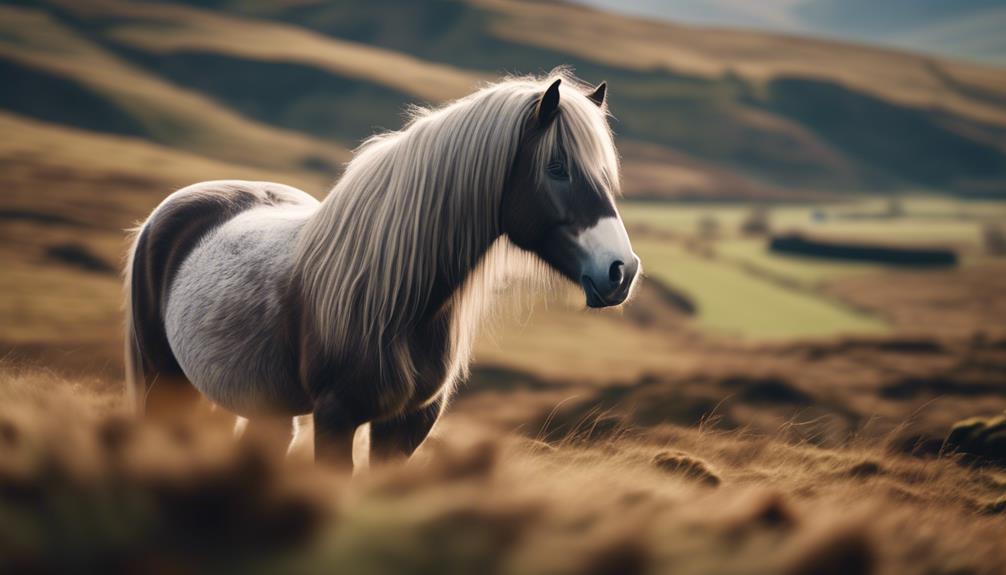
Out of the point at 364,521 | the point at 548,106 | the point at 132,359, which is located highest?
the point at 548,106

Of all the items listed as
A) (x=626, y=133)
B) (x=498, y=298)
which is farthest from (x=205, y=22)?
(x=498, y=298)

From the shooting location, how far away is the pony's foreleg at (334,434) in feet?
14.2

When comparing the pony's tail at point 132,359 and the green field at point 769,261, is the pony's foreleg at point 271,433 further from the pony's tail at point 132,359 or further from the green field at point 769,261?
the green field at point 769,261

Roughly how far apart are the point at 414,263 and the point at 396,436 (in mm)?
1049

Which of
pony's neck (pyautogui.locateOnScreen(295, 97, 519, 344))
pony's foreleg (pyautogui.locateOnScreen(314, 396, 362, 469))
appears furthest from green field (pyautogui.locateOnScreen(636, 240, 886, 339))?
pony's foreleg (pyautogui.locateOnScreen(314, 396, 362, 469))

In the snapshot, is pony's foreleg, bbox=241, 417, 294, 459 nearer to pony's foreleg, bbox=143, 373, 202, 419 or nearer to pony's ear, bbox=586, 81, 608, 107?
pony's foreleg, bbox=143, 373, 202, 419

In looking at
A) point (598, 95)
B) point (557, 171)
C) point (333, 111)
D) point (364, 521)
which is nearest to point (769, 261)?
point (598, 95)

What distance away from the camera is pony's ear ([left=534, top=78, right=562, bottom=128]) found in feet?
13.9

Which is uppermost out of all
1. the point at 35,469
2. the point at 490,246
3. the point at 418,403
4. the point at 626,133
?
the point at 490,246

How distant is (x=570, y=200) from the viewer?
14.1 feet

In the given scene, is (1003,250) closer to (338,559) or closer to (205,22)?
(338,559)

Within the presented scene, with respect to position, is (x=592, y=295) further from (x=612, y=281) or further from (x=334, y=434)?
(x=334, y=434)

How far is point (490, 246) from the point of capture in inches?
182

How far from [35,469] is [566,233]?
8.72 feet
